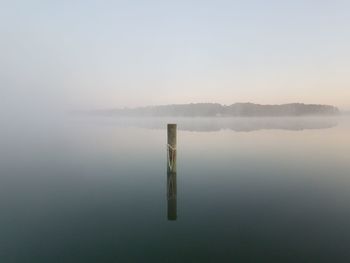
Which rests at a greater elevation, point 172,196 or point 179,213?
point 172,196

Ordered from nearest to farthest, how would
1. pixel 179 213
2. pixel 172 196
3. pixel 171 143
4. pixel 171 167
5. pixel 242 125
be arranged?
1. pixel 179 213
2. pixel 172 196
3. pixel 171 143
4. pixel 171 167
5. pixel 242 125

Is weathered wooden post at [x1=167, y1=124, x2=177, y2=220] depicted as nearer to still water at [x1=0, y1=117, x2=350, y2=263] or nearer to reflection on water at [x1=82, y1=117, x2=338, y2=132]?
still water at [x1=0, y1=117, x2=350, y2=263]

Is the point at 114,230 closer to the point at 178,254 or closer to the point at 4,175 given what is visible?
the point at 178,254

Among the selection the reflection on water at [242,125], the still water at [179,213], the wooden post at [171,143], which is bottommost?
the still water at [179,213]

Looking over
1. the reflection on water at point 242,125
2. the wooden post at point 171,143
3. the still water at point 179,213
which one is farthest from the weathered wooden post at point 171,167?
the reflection on water at point 242,125

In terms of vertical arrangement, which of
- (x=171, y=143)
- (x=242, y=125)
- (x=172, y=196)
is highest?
(x=242, y=125)

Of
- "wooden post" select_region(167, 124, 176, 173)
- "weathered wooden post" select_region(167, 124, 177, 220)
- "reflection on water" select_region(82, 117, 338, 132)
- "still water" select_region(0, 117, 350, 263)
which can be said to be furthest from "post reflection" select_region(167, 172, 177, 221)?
"reflection on water" select_region(82, 117, 338, 132)

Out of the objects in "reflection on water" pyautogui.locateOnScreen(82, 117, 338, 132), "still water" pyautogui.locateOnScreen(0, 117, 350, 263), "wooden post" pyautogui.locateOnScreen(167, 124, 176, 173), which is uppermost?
"reflection on water" pyautogui.locateOnScreen(82, 117, 338, 132)

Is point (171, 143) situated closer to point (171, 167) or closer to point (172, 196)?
point (171, 167)

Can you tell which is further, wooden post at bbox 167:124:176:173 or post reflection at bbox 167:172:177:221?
wooden post at bbox 167:124:176:173

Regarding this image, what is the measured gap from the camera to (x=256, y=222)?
7902 millimetres

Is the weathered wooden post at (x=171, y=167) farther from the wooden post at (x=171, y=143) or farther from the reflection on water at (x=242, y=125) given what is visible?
the reflection on water at (x=242, y=125)

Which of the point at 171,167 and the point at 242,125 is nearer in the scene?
the point at 171,167

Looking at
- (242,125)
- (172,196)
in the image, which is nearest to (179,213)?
(172,196)
